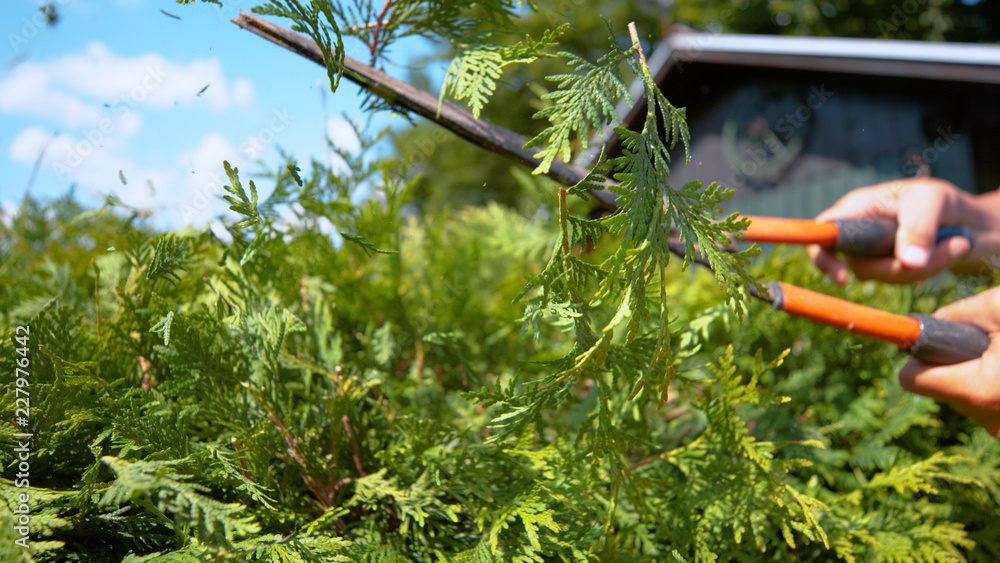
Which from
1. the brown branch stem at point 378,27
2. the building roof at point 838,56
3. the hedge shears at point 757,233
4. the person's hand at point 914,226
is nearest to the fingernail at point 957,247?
the person's hand at point 914,226

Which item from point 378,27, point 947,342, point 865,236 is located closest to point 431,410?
point 378,27

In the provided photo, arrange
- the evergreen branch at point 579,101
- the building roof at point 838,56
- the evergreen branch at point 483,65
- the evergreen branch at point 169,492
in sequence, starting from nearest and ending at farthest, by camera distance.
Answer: the evergreen branch at point 169,492
the evergreen branch at point 579,101
the evergreen branch at point 483,65
the building roof at point 838,56

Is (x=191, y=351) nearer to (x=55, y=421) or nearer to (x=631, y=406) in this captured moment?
(x=55, y=421)

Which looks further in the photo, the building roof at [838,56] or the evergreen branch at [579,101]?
the building roof at [838,56]

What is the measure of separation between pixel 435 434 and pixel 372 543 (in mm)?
278

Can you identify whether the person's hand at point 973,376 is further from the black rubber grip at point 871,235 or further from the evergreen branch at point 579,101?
the evergreen branch at point 579,101

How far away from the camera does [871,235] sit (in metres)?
1.77

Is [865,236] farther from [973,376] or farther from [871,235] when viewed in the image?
[973,376]

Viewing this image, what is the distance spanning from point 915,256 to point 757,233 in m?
0.64

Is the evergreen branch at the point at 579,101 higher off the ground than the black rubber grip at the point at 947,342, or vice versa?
the evergreen branch at the point at 579,101

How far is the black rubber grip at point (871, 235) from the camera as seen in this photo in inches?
68.6

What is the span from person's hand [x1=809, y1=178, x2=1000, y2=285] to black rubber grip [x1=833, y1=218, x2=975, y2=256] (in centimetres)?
3

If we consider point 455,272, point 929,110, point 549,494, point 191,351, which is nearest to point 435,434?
point 549,494

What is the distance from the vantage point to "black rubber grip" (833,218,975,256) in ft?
5.72
